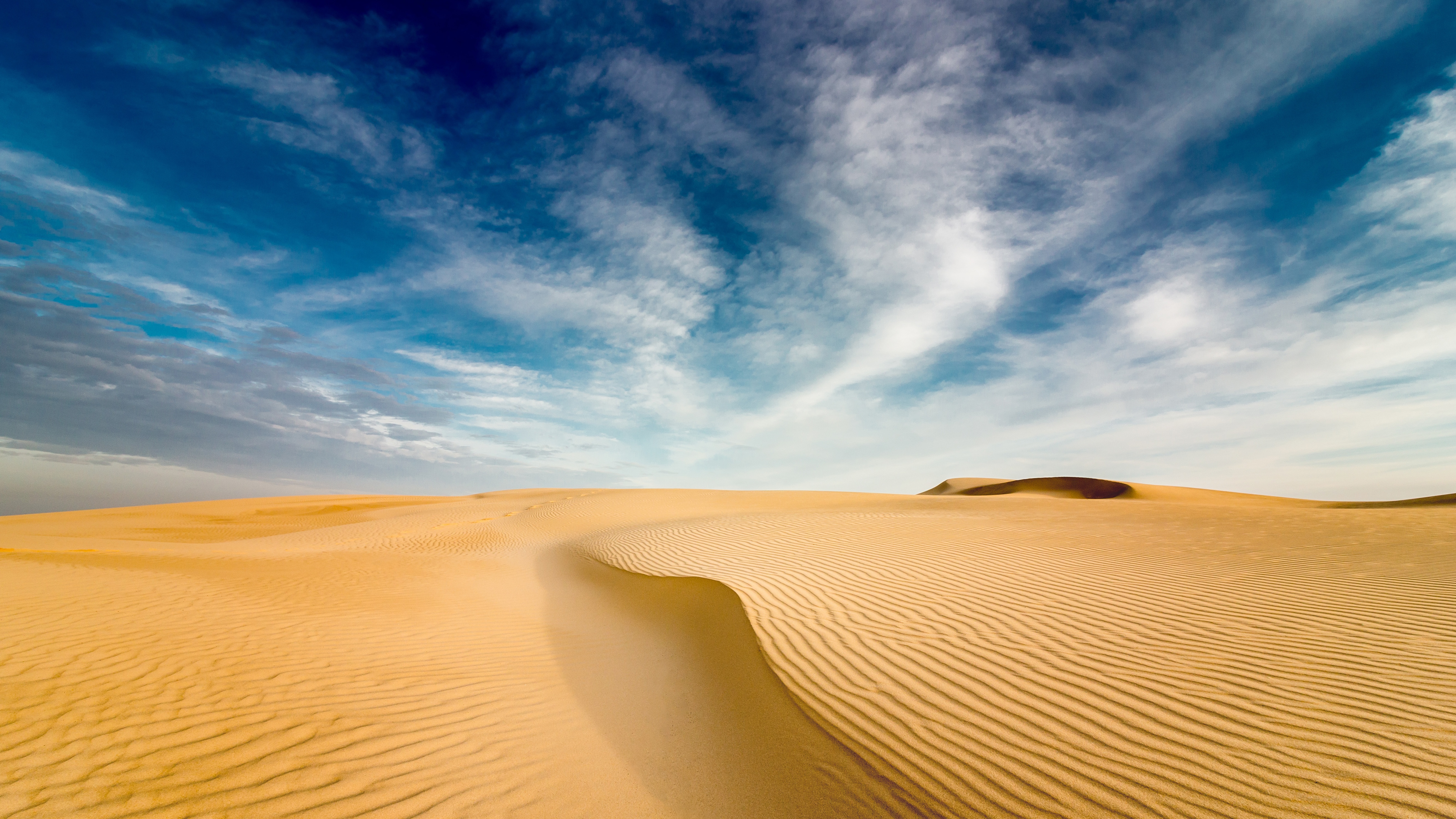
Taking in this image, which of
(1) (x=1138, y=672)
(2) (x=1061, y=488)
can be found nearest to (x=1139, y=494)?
(2) (x=1061, y=488)

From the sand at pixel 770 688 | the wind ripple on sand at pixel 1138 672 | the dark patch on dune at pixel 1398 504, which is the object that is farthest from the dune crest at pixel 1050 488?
the sand at pixel 770 688

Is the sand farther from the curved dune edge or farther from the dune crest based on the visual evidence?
the dune crest

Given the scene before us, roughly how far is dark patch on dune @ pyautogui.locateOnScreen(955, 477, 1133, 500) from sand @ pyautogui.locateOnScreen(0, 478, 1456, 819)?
88.0ft

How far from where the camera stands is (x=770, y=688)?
499 cm

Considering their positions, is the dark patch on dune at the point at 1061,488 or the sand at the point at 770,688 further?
the dark patch on dune at the point at 1061,488

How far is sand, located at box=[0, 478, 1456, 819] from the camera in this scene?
3.24 m

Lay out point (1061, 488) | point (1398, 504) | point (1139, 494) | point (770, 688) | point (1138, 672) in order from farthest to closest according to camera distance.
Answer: point (1061, 488) → point (1139, 494) → point (1398, 504) → point (770, 688) → point (1138, 672)

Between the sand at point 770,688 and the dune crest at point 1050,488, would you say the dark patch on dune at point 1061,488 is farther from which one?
the sand at point 770,688

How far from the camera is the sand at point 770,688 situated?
3238 millimetres

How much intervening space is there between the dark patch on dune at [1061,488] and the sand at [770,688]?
26829mm

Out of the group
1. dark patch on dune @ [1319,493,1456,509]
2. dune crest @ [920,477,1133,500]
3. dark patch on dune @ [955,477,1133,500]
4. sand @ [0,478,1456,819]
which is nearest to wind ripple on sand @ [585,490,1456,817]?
sand @ [0,478,1456,819]

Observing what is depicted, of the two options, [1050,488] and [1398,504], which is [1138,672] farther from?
[1050,488]

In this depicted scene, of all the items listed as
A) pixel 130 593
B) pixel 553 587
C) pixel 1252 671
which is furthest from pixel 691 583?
pixel 130 593

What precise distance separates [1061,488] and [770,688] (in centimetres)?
4172
